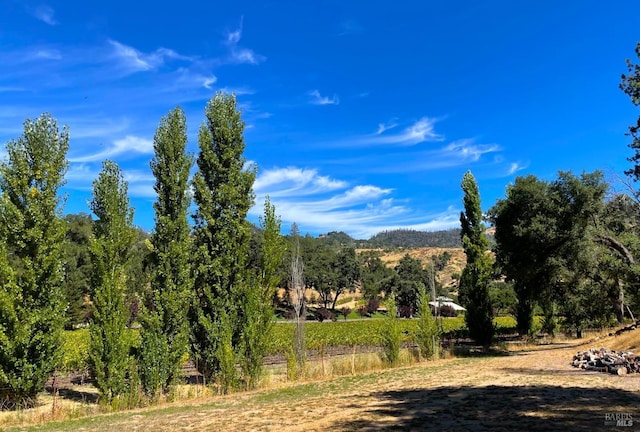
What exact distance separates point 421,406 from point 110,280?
390 inches

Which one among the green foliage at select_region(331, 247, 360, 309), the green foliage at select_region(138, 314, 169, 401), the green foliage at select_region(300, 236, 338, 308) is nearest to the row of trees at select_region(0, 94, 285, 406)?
the green foliage at select_region(138, 314, 169, 401)

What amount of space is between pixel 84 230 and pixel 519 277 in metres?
66.8

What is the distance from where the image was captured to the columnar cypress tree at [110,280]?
1267 cm

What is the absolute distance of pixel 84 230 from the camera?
68.8 metres

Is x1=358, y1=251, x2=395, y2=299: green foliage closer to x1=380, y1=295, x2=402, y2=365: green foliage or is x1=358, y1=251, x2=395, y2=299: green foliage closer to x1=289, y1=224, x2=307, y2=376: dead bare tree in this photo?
x1=380, y1=295, x2=402, y2=365: green foliage

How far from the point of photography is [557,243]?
65.0 feet

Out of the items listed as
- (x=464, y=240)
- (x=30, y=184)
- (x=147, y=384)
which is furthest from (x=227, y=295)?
(x=464, y=240)

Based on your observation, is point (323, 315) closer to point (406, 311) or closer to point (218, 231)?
point (406, 311)

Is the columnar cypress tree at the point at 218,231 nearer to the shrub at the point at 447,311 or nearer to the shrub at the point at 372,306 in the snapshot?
the shrub at the point at 447,311

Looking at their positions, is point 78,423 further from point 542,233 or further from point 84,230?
point 84,230

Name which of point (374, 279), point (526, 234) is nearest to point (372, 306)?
point (374, 279)

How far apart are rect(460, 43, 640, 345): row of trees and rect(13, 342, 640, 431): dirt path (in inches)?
260

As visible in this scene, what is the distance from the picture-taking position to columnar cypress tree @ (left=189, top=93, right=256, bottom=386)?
597 inches

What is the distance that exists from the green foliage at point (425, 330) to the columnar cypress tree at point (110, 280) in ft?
41.9
